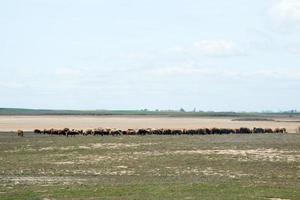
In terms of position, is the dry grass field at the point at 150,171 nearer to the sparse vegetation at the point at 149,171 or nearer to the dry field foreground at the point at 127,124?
the sparse vegetation at the point at 149,171

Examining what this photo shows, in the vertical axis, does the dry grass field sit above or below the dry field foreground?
below

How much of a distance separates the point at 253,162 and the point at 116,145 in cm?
1871

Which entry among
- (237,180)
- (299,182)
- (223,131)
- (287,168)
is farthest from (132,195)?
(223,131)

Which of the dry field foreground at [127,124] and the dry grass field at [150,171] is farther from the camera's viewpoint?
the dry field foreground at [127,124]

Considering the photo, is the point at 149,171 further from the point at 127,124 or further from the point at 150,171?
the point at 127,124

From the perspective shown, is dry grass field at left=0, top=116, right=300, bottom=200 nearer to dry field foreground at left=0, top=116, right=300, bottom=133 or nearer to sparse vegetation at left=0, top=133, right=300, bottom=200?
sparse vegetation at left=0, top=133, right=300, bottom=200

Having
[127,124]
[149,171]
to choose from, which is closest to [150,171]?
[149,171]

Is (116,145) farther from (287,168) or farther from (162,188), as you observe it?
(162,188)

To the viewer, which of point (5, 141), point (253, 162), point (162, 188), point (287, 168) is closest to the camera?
point (162, 188)

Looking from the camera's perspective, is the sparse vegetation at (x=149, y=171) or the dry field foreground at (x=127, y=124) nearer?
the sparse vegetation at (x=149, y=171)

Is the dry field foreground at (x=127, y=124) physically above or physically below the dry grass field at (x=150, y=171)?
above

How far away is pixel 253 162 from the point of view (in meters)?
36.2

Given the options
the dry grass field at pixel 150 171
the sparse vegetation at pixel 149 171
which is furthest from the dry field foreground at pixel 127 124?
the sparse vegetation at pixel 149 171

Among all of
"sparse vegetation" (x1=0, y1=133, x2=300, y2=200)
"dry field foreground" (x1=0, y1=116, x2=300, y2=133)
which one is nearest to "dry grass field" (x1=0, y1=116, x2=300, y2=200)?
"sparse vegetation" (x1=0, y1=133, x2=300, y2=200)
